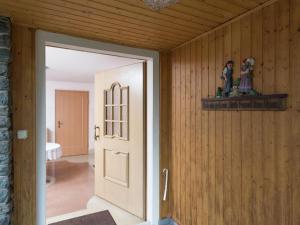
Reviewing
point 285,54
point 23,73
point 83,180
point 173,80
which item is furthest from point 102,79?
point 285,54

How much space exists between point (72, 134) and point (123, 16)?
5318 millimetres

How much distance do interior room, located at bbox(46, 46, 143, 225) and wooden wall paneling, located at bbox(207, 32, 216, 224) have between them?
104cm

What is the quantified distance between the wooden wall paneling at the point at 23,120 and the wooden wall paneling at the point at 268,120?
6.15 ft

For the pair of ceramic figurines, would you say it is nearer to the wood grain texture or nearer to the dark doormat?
the wood grain texture

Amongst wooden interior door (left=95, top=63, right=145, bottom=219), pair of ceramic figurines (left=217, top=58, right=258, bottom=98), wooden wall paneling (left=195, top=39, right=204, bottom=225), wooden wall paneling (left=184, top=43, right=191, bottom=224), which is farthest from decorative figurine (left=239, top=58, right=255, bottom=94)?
wooden interior door (left=95, top=63, right=145, bottom=219)

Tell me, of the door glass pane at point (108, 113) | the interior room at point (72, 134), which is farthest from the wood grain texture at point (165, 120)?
the door glass pane at point (108, 113)

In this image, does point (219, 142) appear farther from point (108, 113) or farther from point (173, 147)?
point (108, 113)

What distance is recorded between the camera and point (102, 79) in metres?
3.19

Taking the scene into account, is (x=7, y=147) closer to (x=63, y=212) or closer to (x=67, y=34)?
(x=67, y=34)

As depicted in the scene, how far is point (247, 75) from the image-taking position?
5.37 ft

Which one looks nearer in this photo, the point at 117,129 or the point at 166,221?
the point at 166,221

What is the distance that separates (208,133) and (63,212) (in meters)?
2.18

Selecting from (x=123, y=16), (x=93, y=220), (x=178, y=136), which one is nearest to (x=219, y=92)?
(x=178, y=136)

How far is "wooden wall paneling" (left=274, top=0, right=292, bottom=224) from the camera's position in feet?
4.62
